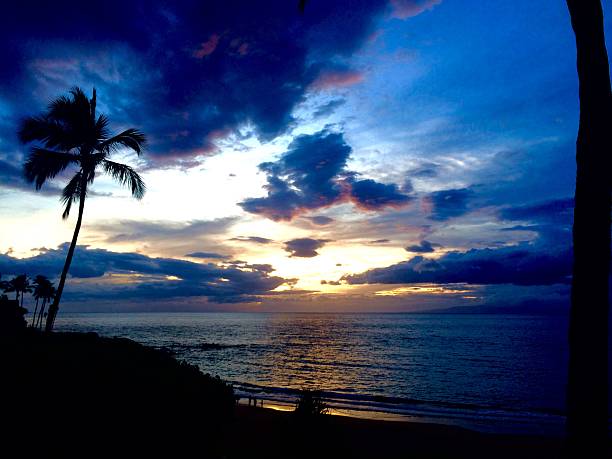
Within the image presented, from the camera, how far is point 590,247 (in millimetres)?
3906

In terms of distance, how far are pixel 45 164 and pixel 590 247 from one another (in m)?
21.2

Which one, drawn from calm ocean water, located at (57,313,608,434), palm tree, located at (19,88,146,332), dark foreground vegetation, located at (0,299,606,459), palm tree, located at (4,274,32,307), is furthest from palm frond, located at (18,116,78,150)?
palm tree, located at (4,274,32,307)

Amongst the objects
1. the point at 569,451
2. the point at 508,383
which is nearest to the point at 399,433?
the point at 569,451

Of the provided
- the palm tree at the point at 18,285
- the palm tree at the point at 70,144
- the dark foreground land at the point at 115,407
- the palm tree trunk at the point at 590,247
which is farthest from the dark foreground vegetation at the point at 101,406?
the palm tree at the point at 18,285

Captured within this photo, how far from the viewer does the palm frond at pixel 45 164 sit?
58.9ft

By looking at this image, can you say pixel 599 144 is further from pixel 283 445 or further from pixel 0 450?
pixel 283 445

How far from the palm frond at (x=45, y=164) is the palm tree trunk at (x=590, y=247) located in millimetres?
20658

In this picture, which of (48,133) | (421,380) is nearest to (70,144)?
(48,133)

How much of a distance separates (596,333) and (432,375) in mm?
39986

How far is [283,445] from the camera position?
981 centimetres

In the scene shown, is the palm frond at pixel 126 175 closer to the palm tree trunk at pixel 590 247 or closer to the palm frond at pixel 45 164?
the palm frond at pixel 45 164

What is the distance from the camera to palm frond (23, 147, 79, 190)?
58.9ft

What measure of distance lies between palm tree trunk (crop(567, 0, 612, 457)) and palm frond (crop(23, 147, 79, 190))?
20658 millimetres

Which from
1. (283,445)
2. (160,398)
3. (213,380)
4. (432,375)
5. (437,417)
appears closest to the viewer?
(160,398)
